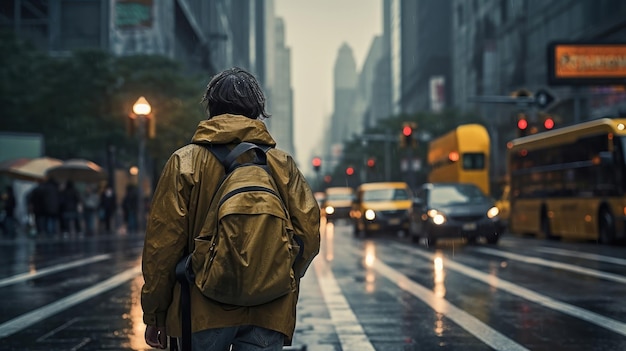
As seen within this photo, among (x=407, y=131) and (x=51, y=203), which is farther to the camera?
(x=407, y=131)

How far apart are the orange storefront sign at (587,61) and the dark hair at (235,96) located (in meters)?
38.2

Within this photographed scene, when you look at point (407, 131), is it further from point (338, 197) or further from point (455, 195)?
point (455, 195)

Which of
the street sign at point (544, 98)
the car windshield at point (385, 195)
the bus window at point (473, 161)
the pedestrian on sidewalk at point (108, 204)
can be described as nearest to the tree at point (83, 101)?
the pedestrian on sidewalk at point (108, 204)

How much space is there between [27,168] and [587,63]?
23773mm

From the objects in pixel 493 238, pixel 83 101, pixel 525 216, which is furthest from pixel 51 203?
pixel 525 216

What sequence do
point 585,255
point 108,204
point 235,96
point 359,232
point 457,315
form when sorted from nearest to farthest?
point 235,96, point 457,315, point 585,255, point 359,232, point 108,204

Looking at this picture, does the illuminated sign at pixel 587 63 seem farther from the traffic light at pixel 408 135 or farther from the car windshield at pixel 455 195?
the car windshield at pixel 455 195

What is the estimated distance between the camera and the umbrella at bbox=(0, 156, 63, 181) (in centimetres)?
2962

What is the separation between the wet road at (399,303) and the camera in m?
7.63

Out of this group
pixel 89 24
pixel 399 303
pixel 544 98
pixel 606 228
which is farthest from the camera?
pixel 89 24

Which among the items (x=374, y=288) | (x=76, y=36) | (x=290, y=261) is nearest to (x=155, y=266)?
(x=290, y=261)

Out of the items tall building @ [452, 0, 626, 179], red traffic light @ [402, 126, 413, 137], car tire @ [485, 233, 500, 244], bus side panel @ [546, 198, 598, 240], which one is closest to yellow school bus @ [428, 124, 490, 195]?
red traffic light @ [402, 126, 413, 137]

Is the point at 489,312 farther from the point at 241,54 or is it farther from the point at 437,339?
the point at 241,54

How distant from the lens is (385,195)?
2998 cm
